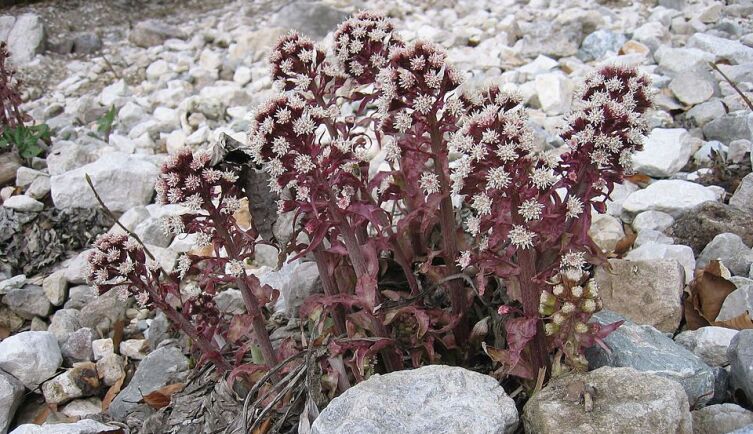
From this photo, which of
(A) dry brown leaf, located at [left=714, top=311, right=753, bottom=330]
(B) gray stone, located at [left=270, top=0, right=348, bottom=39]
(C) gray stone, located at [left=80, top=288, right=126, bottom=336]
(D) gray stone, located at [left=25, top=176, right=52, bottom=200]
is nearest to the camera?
(A) dry brown leaf, located at [left=714, top=311, right=753, bottom=330]

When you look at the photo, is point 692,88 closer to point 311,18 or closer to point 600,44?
point 600,44

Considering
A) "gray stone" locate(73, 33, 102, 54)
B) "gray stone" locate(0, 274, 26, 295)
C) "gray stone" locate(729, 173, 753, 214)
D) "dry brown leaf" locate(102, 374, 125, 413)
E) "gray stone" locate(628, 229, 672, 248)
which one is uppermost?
"gray stone" locate(73, 33, 102, 54)

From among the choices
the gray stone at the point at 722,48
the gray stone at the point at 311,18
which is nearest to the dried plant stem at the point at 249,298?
the gray stone at the point at 722,48

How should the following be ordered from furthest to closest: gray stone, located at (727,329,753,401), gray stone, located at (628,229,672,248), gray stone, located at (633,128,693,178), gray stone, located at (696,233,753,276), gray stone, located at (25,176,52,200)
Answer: gray stone, located at (25,176,52,200) < gray stone, located at (633,128,693,178) < gray stone, located at (628,229,672,248) < gray stone, located at (696,233,753,276) < gray stone, located at (727,329,753,401)

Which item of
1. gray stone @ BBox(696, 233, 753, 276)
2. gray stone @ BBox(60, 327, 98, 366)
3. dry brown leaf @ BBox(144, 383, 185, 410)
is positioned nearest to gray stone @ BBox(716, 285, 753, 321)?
gray stone @ BBox(696, 233, 753, 276)

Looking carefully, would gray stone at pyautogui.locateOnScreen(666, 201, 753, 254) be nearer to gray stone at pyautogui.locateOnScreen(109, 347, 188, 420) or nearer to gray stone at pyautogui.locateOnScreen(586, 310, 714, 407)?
gray stone at pyautogui.locateOnScreen(586, 310, 714, 407)

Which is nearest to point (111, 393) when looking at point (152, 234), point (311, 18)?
point (152, 234)

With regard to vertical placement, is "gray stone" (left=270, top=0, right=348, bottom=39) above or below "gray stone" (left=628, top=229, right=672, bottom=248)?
above
